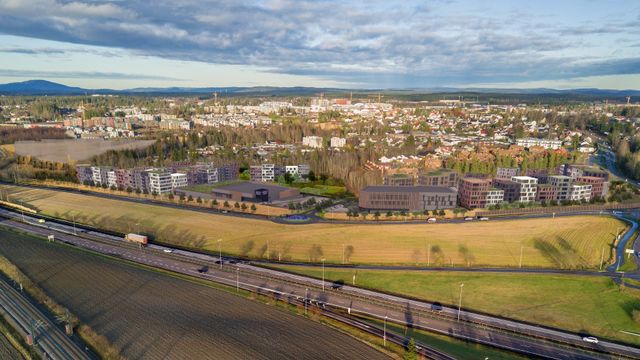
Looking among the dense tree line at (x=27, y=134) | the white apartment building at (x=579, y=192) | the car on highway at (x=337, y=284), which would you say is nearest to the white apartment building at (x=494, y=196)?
the white apartment building at (x=579, y=192)

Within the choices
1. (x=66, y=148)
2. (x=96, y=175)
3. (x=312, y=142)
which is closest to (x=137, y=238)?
(x=96, y=175)

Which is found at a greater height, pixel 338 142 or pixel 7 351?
pixel 338 142

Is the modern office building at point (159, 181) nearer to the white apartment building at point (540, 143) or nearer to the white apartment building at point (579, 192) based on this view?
the white apartment building at point (579, 192)

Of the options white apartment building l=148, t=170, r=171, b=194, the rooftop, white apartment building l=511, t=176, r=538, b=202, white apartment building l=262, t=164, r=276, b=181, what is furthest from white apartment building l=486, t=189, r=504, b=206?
white apartment building l=148, t=170, r=171, b=194

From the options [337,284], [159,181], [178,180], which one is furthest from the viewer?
[178,180]

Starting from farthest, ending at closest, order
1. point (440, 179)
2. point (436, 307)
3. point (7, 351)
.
Answer: point (440, 179) < point (436, 307) < point (7, 351)

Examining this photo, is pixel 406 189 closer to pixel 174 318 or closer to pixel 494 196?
pixel 494 196

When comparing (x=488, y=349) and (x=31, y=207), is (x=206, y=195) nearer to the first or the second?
(x=31, y=207)
